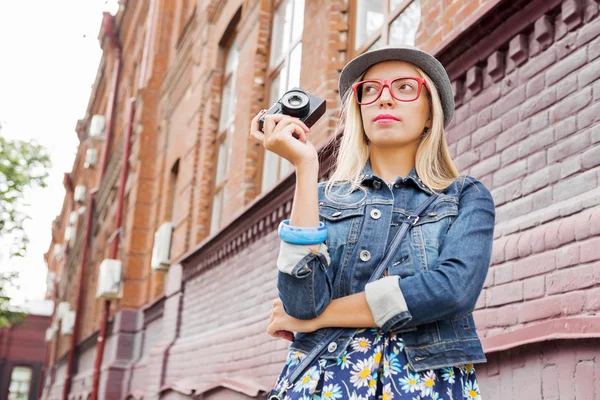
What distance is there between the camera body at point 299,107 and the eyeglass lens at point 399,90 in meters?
0.18

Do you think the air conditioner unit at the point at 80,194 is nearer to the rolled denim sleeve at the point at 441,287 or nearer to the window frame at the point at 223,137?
the window frame at the point at 223,137

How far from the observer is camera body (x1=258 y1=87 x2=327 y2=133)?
75.2 inches

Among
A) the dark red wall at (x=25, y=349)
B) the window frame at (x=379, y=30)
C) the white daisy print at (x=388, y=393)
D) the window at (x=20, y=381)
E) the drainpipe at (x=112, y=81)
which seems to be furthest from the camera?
the window at (x=20, y=381)

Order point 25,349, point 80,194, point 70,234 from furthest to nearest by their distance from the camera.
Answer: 1. point 25,349
2. point 70,234
3. point 80,194

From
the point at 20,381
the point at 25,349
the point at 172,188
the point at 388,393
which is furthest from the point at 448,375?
the point at 20,381

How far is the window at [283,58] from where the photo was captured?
25.4 ft

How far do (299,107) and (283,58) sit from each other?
642 centimetres

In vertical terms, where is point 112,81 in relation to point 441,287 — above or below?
above

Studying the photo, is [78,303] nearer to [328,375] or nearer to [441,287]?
[328,375]

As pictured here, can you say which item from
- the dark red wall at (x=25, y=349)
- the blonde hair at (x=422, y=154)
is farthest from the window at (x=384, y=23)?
the dark red wall at (x=25, y=349)

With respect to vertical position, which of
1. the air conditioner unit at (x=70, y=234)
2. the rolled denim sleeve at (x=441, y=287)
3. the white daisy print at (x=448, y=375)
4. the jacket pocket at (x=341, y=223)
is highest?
the air conditioner unit at (x=70, y=234)

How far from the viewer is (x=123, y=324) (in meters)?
13.7

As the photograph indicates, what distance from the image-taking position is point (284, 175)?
6758mm

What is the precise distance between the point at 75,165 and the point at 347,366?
107 feet
